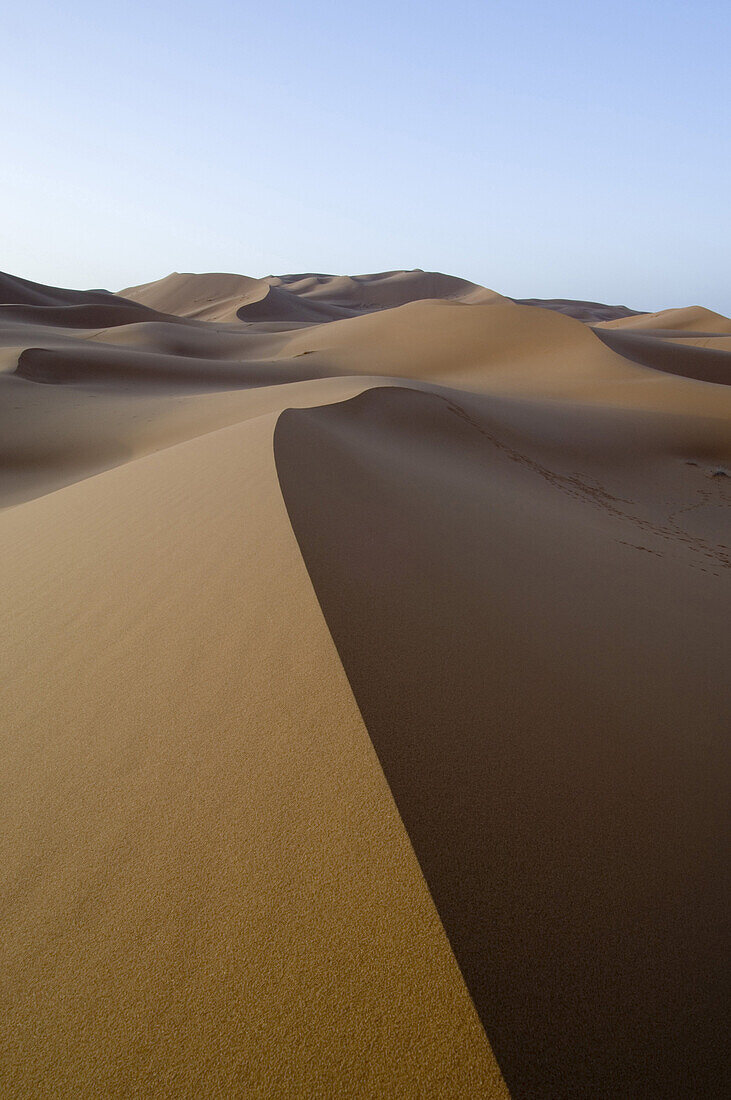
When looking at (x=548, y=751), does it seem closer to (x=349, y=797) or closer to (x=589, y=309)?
(x=349, y=797)

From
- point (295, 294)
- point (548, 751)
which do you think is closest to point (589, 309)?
point (295, 294)

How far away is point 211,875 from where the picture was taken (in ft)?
4.81

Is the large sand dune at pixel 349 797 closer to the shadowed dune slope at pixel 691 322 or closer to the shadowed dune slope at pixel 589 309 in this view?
the shadowed dune slope at pixel 691 322

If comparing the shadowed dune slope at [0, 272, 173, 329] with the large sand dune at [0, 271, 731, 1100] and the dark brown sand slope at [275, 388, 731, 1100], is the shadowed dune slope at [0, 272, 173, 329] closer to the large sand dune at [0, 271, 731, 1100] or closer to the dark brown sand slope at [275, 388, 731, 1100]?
the large sand dune at [0, 271, 731, 1100]

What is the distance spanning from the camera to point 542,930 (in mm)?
1409

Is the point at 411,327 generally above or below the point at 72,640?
above

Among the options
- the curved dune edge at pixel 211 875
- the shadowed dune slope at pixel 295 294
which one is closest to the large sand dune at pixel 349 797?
the curved dune edge at pixel 211 875

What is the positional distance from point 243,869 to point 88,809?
49 centimetres

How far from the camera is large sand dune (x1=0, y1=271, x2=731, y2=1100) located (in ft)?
3.97

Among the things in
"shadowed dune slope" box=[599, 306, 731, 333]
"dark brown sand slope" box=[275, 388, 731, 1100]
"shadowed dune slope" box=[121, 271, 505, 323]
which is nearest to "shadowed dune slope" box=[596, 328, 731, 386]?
"dark brown sand slope" box=[275, 388, 731, 1100]

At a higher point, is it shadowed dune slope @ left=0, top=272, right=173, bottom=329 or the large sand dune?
shadowed dune slope @ left=0, top=272, right=173, bottom=329

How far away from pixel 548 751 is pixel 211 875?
1022 mm

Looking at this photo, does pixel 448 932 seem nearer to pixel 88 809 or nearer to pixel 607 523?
pixel 88 809

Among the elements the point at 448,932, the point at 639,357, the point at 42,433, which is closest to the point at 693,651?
the point at 448,932
